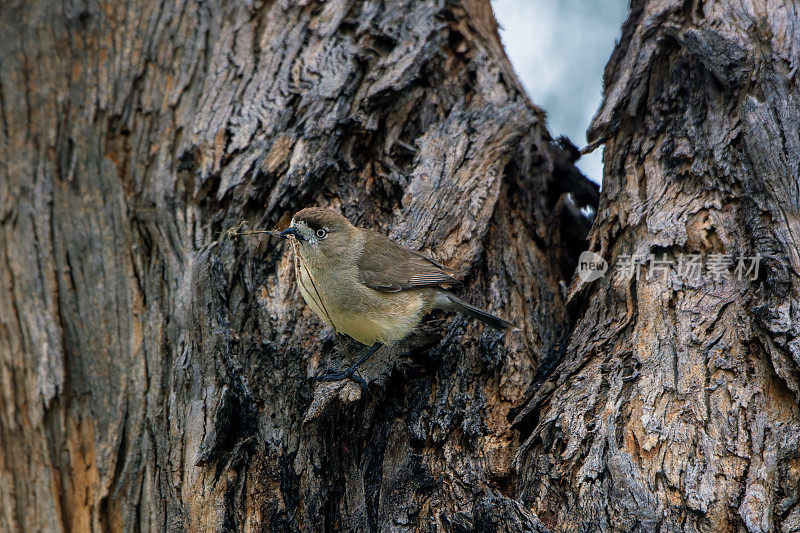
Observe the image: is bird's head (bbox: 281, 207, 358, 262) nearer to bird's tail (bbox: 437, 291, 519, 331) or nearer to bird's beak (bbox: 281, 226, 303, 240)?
bird's beak (bbox: 281, 226, 303, 240)

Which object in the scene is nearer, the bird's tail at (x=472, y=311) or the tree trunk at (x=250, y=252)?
the tree trunk at (x=250, y=252)

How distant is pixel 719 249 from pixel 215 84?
3.20 meters

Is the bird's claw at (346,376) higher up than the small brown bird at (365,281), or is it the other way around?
the small brown bird at (365,281)

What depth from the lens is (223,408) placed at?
3.26 m

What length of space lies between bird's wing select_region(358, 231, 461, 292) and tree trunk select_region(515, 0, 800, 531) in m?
0.73

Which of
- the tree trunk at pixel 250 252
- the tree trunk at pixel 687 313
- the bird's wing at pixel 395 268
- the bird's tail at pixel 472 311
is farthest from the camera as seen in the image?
the bird's wing at pixel 395 268

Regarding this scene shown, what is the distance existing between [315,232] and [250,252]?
401 mm

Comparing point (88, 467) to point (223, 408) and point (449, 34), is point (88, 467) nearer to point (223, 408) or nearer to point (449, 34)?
point (223, 408)

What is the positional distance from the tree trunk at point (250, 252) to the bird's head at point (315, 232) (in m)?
0.25

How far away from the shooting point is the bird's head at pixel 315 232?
149 inches

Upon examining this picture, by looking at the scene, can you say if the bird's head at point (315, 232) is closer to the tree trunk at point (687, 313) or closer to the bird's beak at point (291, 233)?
the bird's beak at point (291, 233)

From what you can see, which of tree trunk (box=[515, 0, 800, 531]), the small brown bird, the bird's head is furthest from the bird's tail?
the bird's head

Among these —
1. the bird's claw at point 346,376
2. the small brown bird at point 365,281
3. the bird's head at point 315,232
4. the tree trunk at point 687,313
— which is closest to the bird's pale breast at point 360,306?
the small brown bird at point 365,281

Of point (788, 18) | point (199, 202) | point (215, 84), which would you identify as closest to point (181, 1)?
point (215, 84)
